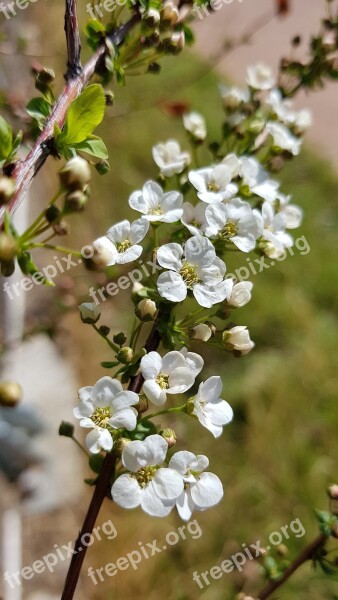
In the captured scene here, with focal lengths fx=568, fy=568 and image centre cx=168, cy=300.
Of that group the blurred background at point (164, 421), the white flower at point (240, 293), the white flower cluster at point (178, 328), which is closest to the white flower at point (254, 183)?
the white flower cluster at point (178, 328)

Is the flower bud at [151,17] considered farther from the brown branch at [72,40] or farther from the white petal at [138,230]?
the white petal at [138,230]

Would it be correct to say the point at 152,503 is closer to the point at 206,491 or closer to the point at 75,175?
the point at 206,491

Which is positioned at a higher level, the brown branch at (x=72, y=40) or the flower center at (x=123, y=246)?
the brown branch at (x=72, y=40)

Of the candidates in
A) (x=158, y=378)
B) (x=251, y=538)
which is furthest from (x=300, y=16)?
(x=158, y=378)

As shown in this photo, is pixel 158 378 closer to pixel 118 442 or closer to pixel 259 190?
pixel 118 442

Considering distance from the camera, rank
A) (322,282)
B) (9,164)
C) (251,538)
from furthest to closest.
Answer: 1. (322,282)
2. (251,538)
3. (9,164)

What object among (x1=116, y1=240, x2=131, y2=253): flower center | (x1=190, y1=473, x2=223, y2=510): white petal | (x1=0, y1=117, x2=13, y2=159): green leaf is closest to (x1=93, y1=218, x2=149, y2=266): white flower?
(x1=116, y1=240, x2=131, y2=253): flower center

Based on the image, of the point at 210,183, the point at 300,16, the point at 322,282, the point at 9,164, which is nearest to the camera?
the point at 9,164
